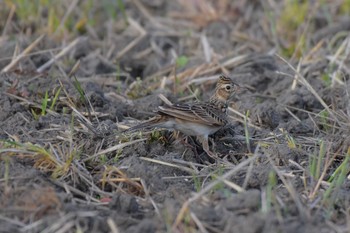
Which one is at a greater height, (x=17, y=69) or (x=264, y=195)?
(x=264, y=195)

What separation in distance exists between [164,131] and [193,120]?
333mm

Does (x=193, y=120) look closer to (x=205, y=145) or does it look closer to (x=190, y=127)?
(x=190, y=127)

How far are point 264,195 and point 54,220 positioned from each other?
58.0 inches

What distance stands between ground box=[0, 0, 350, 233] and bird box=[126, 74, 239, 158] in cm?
14

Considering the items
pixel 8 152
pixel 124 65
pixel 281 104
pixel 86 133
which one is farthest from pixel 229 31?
pixel 8 152

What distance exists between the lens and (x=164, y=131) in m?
→ 6.96

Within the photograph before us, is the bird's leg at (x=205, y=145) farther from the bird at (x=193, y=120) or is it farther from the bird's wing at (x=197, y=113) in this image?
the bird's wing at (x=197, y=113)

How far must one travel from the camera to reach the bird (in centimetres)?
665

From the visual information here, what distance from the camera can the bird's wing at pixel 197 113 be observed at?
670 cm

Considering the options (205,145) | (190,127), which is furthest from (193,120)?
(205,145)

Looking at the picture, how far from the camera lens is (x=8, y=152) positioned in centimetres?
596

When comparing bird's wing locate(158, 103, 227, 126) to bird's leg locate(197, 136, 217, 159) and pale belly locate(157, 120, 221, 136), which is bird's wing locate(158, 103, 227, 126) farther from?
bird's leg locate(197, 136, 217, 159)

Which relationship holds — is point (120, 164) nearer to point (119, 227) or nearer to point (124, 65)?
point (119, 227)

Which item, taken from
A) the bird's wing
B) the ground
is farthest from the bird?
the ground
